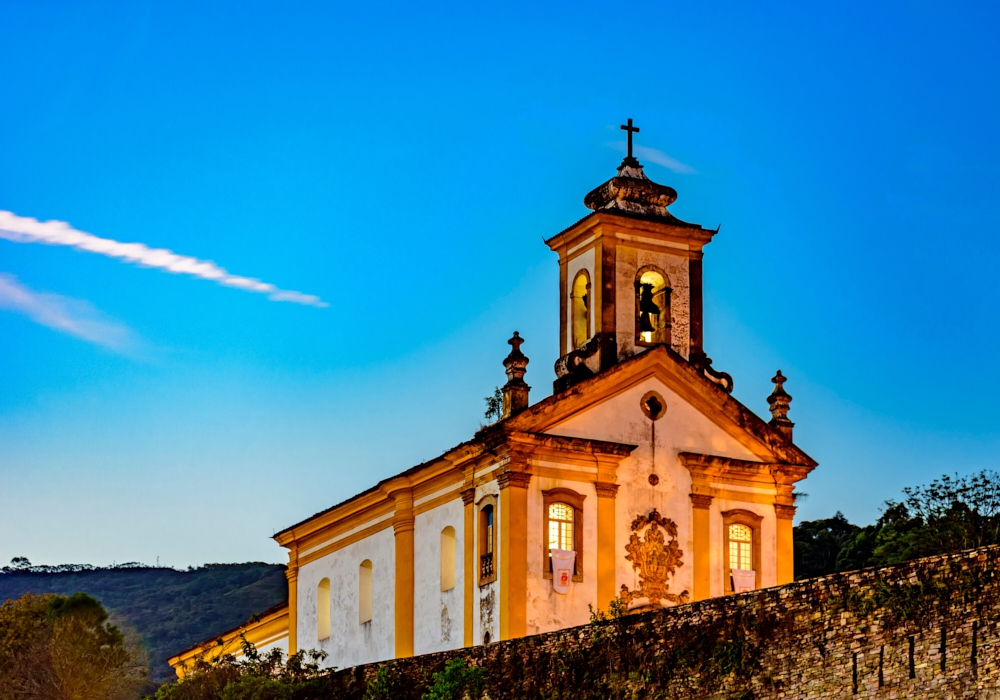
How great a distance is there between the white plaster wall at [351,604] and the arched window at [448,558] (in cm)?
237

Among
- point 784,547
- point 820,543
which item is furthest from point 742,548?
point 820,543

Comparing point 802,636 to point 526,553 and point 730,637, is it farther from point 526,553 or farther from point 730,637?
point 526,553

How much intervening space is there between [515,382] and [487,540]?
3.76 meters

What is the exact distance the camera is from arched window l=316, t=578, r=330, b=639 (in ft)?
194

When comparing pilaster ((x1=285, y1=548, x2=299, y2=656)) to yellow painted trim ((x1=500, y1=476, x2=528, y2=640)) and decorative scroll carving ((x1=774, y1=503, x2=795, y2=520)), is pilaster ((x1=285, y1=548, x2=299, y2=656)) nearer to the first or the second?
yellow painted trim ((x1=500, y1=476, x2=528, y2=640))

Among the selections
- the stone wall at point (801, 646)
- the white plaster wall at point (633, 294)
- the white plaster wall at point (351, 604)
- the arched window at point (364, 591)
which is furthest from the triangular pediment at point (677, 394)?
the stone wall at point (801, 646)

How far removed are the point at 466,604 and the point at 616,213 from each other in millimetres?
10203

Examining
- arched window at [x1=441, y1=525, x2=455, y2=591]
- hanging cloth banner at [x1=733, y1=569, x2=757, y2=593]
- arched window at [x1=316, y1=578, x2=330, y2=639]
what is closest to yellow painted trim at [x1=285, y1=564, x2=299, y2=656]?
arched window at [x1=316, y1=578, x2=330, y2=639]

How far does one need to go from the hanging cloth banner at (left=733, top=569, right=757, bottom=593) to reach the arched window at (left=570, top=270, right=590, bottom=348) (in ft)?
22.3

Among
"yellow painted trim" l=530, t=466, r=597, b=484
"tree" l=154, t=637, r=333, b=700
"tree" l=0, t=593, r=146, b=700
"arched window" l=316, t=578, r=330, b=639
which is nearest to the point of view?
"tree" l=154, t=637, r=333, b=700

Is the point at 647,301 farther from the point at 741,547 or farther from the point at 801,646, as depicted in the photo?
the point at 801,646

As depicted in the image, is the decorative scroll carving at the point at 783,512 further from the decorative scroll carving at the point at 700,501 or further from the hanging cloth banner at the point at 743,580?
the decorative scroll carving at the point at 700,501

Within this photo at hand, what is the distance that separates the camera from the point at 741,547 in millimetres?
51219

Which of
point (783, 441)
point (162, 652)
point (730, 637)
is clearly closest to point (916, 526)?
point (783, 441)
